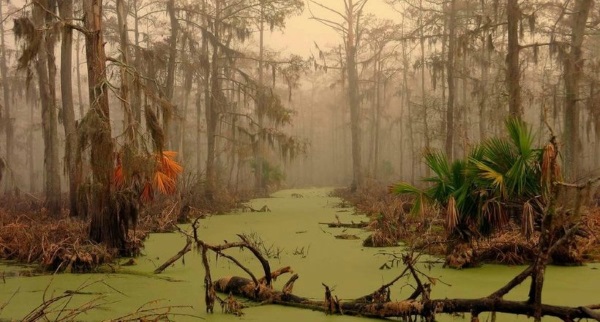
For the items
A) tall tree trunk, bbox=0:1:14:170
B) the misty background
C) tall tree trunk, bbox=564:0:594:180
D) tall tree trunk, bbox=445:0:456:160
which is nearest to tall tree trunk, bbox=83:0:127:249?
the misty background

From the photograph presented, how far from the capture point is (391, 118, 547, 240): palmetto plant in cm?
603

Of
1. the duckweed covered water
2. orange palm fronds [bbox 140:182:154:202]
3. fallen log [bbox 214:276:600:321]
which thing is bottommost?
the duckweed covered water

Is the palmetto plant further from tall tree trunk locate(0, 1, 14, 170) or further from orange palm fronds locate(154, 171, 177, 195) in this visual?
tall tree trunk locate(0, 1, 14, 170)

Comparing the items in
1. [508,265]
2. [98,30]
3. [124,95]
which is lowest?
[508,265]

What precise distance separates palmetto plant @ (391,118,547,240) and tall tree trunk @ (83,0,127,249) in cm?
399

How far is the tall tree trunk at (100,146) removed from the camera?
6.82m

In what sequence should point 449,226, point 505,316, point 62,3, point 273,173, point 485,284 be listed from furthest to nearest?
1. point 273,173
2. point 62,3
3. point 449,226
4. point 485,284
5. point 505,316

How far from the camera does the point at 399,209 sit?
9.88m

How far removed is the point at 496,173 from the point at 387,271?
5.60 ft

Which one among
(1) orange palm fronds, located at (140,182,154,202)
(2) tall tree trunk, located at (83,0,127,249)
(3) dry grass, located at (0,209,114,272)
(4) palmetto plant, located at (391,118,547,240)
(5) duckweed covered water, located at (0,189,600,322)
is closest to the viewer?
(5) duckweed covered water, located at (0,189,600,322)

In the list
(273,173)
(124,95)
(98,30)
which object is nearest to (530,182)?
(124,95)

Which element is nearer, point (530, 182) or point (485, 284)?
point (485, 284)

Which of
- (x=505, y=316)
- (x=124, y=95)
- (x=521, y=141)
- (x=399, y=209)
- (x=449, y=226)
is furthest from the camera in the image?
(x=399, y=209)

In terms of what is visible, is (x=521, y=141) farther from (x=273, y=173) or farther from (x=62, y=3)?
(x=273, y=173)
